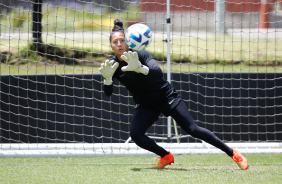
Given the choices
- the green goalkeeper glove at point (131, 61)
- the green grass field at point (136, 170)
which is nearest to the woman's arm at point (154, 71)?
the green goalkeeper glove at point (131, 61)

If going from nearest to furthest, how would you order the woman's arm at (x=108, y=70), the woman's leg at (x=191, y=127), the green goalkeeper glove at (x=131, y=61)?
the green goalkeeper glove at (x=131, y=61) → the woman's arm at (x=108, y=70) → the woman's leg at (x=191, y=127)

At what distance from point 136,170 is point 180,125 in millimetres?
736

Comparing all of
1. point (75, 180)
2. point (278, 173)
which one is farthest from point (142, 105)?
point (278, 173)

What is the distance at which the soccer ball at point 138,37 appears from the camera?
199 inches

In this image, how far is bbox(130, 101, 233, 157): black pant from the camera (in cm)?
523

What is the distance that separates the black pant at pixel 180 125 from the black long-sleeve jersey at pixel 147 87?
0.30ft

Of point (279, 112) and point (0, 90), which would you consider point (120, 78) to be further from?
point (279, 112)

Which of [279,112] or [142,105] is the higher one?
[142,105]

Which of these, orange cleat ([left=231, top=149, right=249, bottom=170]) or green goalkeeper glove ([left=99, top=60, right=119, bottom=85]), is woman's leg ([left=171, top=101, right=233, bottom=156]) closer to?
orange cleat ([left=231, top=149, right=249, bottom=170])

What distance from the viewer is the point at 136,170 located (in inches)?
214

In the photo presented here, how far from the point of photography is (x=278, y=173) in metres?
5.20

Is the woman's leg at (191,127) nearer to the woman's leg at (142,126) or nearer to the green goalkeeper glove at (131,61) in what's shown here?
the woman's leg at (142,126)

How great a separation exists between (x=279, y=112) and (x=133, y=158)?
8.39 feet

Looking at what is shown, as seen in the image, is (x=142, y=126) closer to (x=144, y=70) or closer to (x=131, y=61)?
(x=144, y=70)
